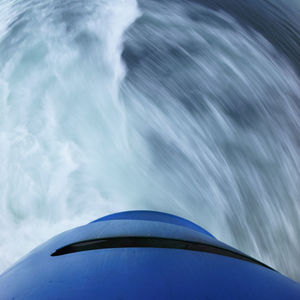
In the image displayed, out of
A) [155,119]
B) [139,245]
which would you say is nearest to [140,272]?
[139,245]

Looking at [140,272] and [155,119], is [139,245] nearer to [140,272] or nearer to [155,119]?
[140,272]

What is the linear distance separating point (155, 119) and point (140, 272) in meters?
3.08

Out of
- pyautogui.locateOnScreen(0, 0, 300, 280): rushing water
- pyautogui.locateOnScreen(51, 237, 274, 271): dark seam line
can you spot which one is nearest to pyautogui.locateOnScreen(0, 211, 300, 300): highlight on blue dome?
pyautogui.locateOnScreen(51, 237, 274, 271): dark seam line

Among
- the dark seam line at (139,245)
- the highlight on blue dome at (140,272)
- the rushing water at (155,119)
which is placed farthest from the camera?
the rushing water at (155,119)

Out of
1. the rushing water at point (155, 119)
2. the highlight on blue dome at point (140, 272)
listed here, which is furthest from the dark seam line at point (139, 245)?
the rushing water at point (155, 119)

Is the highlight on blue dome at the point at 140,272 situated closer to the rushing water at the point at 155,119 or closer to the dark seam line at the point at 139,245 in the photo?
the dark seam line at the point at 139,245

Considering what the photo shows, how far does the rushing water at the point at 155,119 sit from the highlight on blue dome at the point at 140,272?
199 centimetres

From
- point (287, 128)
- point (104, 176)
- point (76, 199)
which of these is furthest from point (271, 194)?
point (76, 199)

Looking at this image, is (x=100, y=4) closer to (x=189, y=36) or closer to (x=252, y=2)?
(x=189, y=36)

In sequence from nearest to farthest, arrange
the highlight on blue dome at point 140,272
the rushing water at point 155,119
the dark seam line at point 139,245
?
1. the highlight on blue dome at point 140,272
2. the dark seam line at point 139,245
3. the rushing water at point 155,119

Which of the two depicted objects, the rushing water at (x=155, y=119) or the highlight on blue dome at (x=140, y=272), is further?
the rushing water at (x=155, y=119)

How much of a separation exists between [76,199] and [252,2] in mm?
4722

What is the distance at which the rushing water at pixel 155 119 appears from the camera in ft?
9.67

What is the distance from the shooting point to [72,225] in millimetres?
2773
